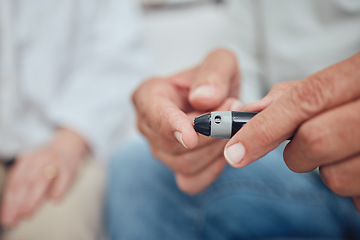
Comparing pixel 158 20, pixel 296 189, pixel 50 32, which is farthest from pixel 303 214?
pixel 158 20

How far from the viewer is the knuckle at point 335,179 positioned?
23 centimetres

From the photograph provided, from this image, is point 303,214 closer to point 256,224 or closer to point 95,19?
point 256,224

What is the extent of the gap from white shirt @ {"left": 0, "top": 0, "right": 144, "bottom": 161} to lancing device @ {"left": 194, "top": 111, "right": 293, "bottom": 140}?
43 cm

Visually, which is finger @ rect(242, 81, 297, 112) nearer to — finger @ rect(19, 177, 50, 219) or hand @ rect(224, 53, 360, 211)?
hand @ rect(224, 53, 360, 211)

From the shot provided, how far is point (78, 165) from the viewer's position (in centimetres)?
58

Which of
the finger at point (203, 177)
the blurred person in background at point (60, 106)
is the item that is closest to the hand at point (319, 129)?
the finger at point (203, 177)

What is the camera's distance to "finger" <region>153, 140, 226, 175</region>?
32 centimetres

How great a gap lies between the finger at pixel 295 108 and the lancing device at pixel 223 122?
0.01 m

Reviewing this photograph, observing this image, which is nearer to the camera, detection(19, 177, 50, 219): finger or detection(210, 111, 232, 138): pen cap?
detection(210, 111, 232, 138): pen cap

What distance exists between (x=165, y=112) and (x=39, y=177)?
1.22 feet

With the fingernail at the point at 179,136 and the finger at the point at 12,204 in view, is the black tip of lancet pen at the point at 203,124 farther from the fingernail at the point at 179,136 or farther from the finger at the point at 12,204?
the finger at the point at 12,204

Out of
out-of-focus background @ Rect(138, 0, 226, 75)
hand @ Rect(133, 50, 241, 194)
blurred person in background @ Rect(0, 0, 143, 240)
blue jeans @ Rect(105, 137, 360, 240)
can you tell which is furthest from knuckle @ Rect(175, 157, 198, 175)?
out-of-focus background @ Rect(138, 0, 226, 75)

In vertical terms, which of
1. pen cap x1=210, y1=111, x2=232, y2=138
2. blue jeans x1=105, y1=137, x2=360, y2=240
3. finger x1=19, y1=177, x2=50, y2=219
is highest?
pen cap x1=210, y1=111, x2=232, y2=138

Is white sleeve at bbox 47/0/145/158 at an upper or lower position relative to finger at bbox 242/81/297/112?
lower
